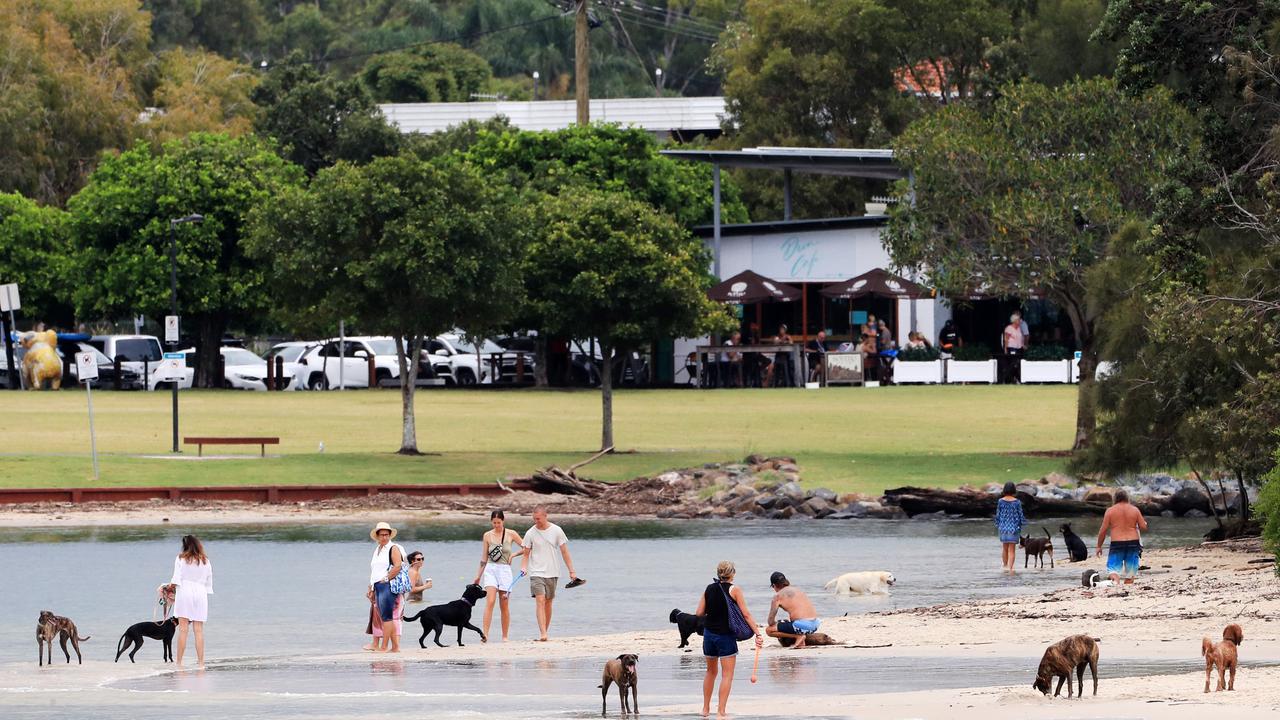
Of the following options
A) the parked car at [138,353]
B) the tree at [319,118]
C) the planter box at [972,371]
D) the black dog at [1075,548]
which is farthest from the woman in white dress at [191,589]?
the tree at [319,118]

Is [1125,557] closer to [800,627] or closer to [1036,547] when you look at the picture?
[1036,547]

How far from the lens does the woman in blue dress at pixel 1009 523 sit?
30859 mm

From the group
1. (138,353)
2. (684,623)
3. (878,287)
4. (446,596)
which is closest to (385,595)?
(684,623)

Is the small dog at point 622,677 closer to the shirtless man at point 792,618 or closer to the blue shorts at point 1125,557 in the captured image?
the shirtless man at point 792,618

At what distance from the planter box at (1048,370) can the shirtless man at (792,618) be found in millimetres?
41290

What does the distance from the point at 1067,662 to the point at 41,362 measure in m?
55.3

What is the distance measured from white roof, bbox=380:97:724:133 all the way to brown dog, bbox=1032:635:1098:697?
8415cm

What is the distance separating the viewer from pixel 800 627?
22.9m

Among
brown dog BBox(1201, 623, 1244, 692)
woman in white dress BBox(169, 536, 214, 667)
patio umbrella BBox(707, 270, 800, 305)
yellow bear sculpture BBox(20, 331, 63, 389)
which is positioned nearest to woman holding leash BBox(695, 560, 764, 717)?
brown dog BBox(1201, 623, 1244, 692)

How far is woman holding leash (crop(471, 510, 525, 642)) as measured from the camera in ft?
78.0

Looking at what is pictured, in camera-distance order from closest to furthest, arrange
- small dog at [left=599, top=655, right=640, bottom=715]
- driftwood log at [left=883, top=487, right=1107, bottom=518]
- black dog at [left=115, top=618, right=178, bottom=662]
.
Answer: small dog at [left=599, top=655, right=640, bottom=715] < black dog at [left=115, top=618, right=178, bottom=662] < driftwood log at [left=883, top=487, right=1107, bottom=518]

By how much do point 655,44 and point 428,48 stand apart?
2051 cm

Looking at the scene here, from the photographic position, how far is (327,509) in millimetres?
40906

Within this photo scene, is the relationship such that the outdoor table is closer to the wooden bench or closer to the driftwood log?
the wooden bench
